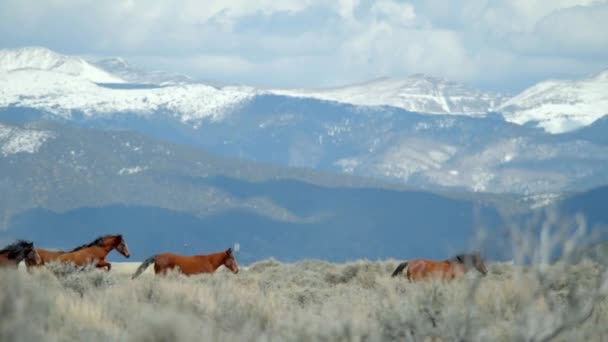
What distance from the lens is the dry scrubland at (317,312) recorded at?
10250 millimetres

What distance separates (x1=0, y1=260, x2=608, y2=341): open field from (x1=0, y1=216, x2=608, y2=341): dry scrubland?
0.05 feet

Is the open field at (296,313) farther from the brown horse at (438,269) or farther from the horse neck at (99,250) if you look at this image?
the horse neck at (99,250)

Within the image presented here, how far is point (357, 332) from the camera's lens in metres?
12.0

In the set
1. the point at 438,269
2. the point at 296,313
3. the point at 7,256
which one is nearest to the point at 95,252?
the point at 7,256

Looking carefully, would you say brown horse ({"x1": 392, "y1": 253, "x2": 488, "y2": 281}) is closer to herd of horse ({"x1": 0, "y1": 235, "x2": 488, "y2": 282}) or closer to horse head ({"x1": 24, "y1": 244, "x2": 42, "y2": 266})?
herd of horse ({"x1": 0, "y1": 235, "x2": 488, "y2": 282})

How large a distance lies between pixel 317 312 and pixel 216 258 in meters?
11.2

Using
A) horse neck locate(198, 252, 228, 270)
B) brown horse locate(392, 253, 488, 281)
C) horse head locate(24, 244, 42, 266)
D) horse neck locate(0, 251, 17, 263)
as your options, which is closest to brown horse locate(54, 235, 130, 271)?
horse head locate(24, 244, 42, 266)

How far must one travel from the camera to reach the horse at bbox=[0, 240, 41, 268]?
21.9 m

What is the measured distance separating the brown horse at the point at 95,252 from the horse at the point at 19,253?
608mm

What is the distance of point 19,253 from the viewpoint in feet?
73.2

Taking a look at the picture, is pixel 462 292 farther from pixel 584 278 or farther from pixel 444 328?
pixel 584 278

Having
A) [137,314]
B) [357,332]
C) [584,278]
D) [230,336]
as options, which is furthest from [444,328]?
[584,278]

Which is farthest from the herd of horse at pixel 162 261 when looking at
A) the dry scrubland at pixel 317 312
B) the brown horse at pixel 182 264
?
the dry scrubland at pixel 317 312

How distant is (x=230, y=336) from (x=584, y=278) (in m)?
9.92
